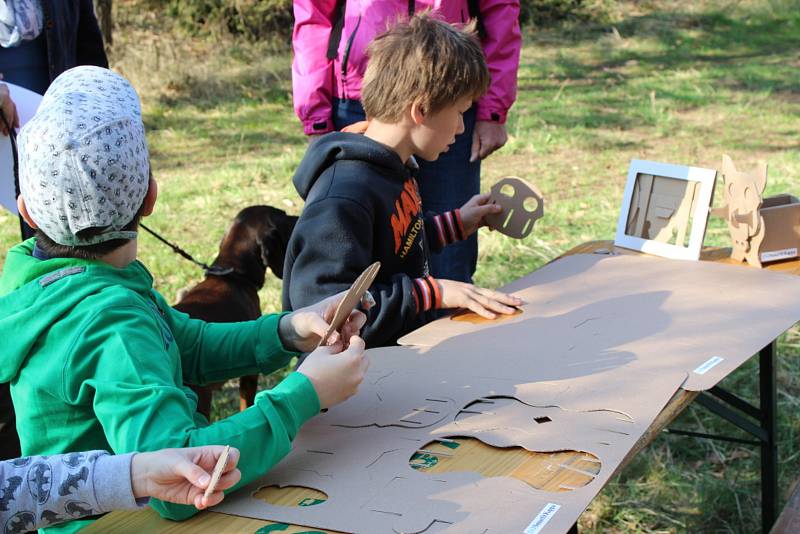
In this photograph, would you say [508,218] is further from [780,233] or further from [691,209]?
[780,233]

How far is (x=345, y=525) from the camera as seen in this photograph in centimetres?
135

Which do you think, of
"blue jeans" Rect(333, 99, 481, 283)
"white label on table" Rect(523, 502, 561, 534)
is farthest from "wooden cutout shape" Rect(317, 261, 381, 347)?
"blue jeans" Rect(333, 99, 481, 283)

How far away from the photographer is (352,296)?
1.59m

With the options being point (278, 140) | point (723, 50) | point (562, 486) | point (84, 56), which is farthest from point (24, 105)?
point (723, 50)

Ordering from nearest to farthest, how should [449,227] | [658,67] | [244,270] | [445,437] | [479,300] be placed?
[445,437] < [479,300] < [449,227] < [244,270] < [658,67]

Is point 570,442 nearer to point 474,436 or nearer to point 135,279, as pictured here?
point 474,436

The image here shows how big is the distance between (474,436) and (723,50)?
36.4 feet

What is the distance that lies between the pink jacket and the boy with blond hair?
46 centimetres

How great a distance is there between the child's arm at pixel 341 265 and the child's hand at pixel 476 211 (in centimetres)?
50

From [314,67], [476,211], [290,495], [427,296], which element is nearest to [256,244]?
[314,67]

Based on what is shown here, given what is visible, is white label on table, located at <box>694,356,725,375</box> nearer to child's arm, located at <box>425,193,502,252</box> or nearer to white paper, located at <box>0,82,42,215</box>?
child's arm, located at <box>425,193,502,252</box>

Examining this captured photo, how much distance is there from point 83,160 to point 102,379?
0.34 m

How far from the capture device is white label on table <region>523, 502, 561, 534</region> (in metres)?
1.30

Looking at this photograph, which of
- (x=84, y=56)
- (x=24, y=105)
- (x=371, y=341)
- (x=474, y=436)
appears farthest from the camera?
(x=84, y=56)
